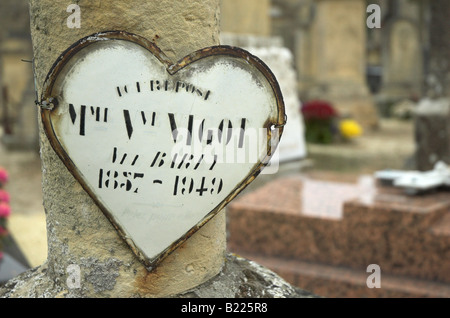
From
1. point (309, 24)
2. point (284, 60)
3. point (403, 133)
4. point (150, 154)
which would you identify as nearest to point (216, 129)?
point (150, 154)

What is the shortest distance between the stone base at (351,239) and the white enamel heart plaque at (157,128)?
1.82m

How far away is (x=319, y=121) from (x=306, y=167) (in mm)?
3020

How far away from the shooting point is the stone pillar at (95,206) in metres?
1.25

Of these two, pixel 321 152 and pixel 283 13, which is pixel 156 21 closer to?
pixel 321 152

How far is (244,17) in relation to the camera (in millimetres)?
5395

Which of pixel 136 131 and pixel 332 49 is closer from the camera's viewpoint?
pixel 136 131

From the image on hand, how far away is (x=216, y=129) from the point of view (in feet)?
4.05
